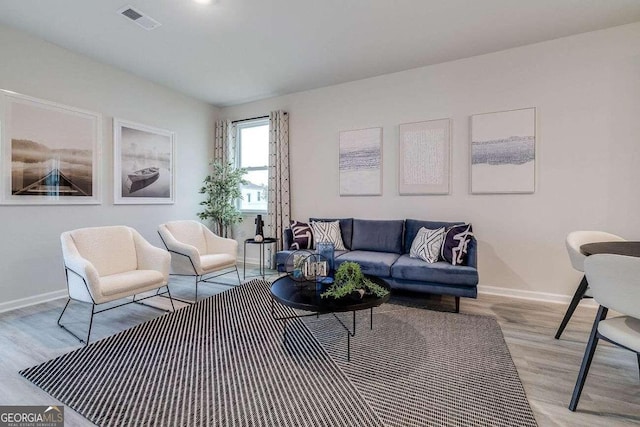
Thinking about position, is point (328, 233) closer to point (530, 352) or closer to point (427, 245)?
point (427, 245)

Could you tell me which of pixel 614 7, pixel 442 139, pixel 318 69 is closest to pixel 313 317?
pixel 442 139

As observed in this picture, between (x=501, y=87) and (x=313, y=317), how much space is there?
322 cm

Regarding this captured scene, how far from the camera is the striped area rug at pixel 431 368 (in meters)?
1.49

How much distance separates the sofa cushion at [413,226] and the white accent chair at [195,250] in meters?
2.09

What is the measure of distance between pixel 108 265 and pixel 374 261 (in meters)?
2.63

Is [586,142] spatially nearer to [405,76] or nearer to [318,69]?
[405,76]

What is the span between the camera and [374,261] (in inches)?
126

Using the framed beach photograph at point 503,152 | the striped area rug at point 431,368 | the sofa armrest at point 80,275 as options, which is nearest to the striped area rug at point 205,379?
the striped area rug at point 431,368

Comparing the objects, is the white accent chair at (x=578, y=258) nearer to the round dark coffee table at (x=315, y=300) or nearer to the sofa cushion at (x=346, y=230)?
the round dark coffee table at (x=315, y=300)

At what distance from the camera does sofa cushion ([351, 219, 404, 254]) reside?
3.65 metres

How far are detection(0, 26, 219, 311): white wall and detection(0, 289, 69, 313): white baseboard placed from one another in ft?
0.03

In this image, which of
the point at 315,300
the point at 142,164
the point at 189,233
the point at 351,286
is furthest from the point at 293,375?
the point at 142,164

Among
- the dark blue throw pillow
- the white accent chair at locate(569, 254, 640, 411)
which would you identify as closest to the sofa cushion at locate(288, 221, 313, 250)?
the dark blue throw pillow

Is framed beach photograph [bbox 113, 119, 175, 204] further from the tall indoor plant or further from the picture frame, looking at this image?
the picture frame
